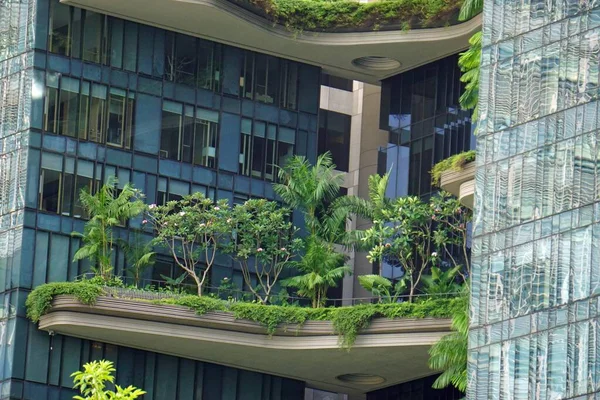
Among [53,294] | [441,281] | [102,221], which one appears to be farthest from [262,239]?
[53,294]

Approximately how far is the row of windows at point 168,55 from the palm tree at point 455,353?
15545 mm

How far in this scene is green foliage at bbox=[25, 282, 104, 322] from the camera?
56.7 metres

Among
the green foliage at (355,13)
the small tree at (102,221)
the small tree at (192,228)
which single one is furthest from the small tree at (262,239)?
the green foliage at (355,13)

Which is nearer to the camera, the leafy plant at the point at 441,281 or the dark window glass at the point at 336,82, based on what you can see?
the leafy plant at the point at 441,281

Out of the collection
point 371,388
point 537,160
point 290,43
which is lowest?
point 371,388

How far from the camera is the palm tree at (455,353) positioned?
162 ft

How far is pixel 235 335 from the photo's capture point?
190 ft

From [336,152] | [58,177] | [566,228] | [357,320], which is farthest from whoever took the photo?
[336,152]

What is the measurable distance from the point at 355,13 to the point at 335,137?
21.8 ft

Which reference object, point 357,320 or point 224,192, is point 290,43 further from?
point 357,320

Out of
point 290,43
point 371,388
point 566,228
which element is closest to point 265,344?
point 371,388

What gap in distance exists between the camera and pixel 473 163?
52125mm

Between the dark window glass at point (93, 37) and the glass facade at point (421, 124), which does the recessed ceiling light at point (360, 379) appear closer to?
the glass facade at point (421, 124)

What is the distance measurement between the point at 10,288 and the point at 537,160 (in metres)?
19.1
